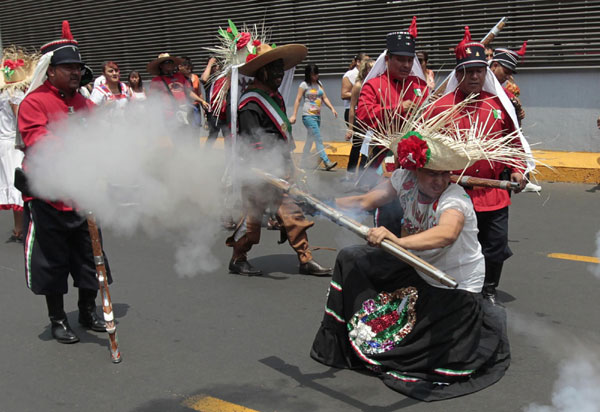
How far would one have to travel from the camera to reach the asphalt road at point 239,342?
13.5ft

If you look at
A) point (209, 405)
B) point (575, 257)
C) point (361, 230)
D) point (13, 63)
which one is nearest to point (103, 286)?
point (209, 405)

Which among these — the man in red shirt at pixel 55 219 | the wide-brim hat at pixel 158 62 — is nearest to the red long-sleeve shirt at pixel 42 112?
the man in red shirt at pixel 55 219

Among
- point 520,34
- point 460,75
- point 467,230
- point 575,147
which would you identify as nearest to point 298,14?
point 520,34

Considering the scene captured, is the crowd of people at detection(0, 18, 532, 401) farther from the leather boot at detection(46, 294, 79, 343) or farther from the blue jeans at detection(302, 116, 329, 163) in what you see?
the blue jeans at detection(302, 116, 329, 163)

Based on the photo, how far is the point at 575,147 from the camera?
12188 millimetres

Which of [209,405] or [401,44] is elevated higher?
[401,44]

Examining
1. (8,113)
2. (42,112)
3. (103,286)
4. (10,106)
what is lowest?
(103,286)

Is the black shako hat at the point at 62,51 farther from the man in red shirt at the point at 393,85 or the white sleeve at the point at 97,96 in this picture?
the white sleeve at the point at 97,96

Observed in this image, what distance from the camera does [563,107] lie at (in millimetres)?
12141

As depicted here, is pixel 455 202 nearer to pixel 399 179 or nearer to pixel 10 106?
pixel 399 179

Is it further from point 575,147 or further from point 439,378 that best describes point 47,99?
point 575,147

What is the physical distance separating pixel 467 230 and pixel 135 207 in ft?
7.33

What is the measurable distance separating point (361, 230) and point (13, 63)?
16.6 feet

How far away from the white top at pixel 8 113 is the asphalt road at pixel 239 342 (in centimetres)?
153
